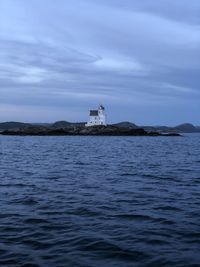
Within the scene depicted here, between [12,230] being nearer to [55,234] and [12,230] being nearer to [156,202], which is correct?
[55,234]

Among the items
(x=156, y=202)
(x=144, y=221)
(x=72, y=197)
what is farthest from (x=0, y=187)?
(x=144, y=221)

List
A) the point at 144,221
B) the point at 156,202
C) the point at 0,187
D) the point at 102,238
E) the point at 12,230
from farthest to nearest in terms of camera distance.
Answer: the point at 0,187, the point at 156,202, the point at 144,221, the point at 12,230, the point at 102,238

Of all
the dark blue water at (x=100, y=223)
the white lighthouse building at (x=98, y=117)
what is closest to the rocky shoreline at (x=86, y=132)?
the white lighthouse building at (x=98, y=117)

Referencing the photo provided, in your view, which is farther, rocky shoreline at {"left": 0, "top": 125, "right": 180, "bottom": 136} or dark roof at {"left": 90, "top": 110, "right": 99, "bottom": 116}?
dark roof at {"left": 90, "top": 110, "right": 99, "bottom": 116}

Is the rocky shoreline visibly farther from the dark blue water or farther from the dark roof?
the dark blue water

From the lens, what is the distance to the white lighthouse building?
172625mm

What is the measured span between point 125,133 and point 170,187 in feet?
498

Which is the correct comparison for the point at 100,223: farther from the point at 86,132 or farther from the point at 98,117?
the point at 98,117

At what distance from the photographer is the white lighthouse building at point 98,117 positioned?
6796 inches

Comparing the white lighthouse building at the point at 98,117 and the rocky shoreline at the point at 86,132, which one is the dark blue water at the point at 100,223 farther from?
the white lighthouse building at the point at 98,117

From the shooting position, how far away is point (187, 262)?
38.2 ft

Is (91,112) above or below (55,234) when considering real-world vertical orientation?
above

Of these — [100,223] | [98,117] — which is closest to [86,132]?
[98,117]

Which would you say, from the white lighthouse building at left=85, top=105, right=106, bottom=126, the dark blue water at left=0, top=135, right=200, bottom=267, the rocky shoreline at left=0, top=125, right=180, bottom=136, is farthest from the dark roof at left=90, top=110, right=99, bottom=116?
the dark blue water at left=0, top=135, right=200, bottom=267
